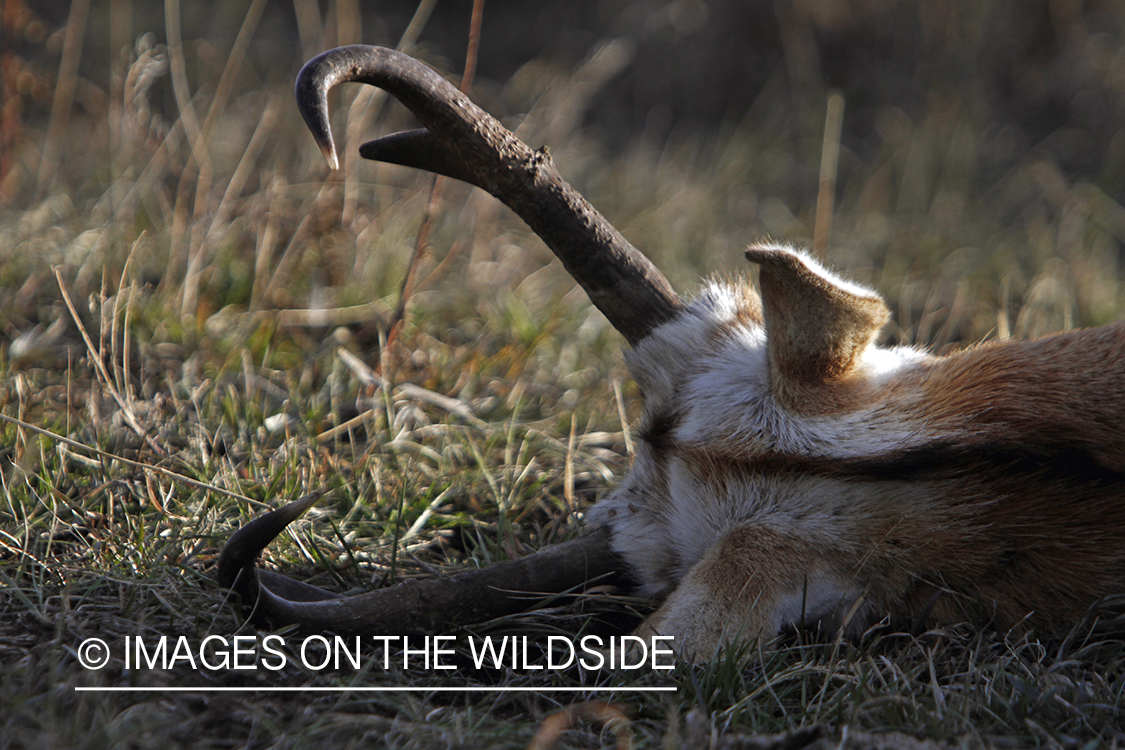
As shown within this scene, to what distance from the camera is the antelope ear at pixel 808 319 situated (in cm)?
193

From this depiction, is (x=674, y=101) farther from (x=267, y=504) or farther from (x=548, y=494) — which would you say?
(x=267, y=504)

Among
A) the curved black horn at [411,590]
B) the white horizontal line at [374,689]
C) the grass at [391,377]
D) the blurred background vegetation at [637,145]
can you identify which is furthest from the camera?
the blurred background vegetation at [637,145]

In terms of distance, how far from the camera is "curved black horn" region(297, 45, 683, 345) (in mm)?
2135

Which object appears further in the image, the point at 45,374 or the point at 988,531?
the point at 45,374

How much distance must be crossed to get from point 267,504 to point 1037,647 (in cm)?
218

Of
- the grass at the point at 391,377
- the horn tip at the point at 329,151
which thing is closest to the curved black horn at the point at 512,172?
the horn tip at the point at 329,151

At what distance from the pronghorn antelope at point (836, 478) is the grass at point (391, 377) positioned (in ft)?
0.49

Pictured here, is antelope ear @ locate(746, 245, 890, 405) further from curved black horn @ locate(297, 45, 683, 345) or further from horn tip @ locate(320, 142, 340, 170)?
horn tip @ locate(320, 142, 340, 170)

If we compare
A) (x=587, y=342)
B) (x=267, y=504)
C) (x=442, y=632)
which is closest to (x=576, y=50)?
(x=587, y=342)

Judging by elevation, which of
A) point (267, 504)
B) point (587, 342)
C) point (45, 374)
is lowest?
point (267, 504)

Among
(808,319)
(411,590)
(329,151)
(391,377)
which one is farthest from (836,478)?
(391,377)

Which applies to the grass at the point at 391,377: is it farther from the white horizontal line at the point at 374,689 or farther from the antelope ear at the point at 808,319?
the antelope ear at the point at 808,319

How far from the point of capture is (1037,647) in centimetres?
217

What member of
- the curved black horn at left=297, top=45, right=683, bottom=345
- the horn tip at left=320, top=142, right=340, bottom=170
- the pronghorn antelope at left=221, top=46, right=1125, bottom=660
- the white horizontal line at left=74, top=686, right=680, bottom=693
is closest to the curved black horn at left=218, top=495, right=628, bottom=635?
the pronghorn antelope at left=221, top=46, right=1125, bottom=660
